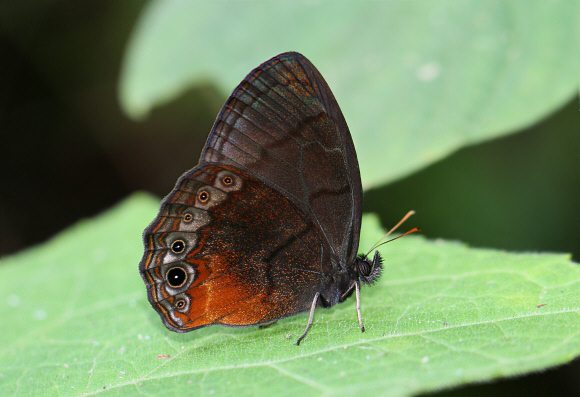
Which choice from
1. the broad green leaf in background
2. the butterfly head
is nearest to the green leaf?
the butterfly head

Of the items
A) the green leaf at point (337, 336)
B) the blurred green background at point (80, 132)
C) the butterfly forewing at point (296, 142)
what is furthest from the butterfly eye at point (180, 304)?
the blurred green background at point (80, 132)

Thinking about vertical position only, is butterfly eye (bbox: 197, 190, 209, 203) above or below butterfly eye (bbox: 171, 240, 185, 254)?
above

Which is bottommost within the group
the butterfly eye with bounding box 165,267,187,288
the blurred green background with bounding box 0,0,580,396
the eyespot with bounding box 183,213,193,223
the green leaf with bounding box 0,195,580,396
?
the green leaf with bounding box 0,195,580,396

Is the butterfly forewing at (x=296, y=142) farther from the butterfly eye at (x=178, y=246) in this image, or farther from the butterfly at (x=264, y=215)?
the butterfly eye at (x=178, y=246)

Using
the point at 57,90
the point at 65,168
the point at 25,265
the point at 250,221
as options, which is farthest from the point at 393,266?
the point at 57,90

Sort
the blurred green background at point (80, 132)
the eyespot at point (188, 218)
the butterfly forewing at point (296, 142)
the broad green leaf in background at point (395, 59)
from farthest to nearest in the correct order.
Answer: the blurred green background at point (80, 132) < the broad green leaf in background at point (395, 59) < the eyespot at point (188, 218) < the butterfly forewing at point (296, 142)

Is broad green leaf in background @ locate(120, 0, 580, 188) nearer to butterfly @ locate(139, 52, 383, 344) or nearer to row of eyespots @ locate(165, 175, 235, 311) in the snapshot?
butterfly @ locate(139, 52, 383, 344)

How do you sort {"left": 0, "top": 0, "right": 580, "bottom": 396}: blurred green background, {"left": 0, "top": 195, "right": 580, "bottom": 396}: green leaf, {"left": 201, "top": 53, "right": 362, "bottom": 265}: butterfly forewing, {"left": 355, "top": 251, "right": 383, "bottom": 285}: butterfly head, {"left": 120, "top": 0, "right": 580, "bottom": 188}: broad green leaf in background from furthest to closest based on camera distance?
{"left": 0, "top": 0, "right": 580, "bottom": 396}: blurred green background < {"left": 120, "top": 0, "right": 580, "bottom": 188}: broad green leaf in background < {"left": 355, "top": 251, "right": 383, "bottom": 285}: butterfly head < {"left": 201, "top": 53, "right": 362, "bottom": 265}: butterfly forewing < {"left": 0, "top": 195, "right": 580, "bottom": 396}: green leaf
